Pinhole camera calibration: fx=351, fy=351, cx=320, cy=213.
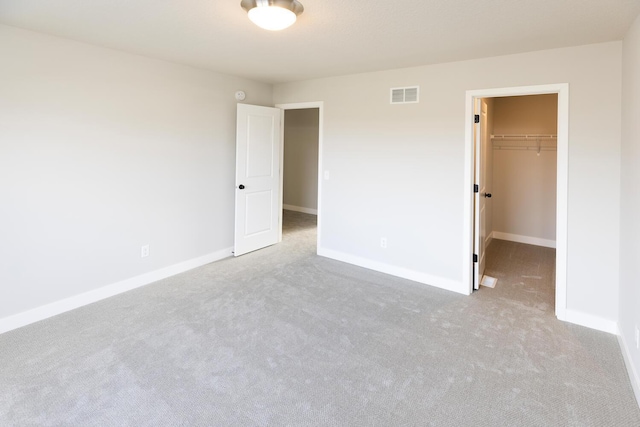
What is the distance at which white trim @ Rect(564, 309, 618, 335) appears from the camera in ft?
9.28

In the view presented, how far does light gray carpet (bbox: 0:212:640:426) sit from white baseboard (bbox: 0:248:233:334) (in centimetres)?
10

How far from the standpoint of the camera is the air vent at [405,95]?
3.76 m

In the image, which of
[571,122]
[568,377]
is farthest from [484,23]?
[568,377]

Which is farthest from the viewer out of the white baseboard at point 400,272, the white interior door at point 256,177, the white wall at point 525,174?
the white wall at point 525,174

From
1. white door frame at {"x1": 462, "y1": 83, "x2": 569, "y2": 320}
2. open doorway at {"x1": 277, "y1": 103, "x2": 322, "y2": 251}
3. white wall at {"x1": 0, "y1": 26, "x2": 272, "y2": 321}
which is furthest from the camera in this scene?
open doorway at {"x1": 277, "y1": 103, "x2": 322, "y2": 251}

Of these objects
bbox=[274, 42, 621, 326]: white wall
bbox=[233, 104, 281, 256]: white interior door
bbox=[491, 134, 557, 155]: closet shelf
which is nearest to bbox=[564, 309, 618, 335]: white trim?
bbox=[274, 42, 621, 326]: white wall

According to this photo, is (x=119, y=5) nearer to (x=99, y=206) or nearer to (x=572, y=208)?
(x=99, y=206)

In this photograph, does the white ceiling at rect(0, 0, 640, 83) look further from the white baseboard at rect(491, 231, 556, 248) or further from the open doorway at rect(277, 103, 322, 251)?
the open doorway at rect(277, 103, 322, 251)

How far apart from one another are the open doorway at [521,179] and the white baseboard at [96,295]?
3763 millimetres

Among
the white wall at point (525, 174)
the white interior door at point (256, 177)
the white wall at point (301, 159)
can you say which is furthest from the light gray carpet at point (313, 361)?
the white wall at point (301, 159)

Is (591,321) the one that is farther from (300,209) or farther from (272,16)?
(300,209)

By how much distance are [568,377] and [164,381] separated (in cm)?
253

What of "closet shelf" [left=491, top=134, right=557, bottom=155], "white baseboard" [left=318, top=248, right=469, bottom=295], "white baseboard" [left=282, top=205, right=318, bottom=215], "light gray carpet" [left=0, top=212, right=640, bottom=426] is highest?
"closet shelf" [left=491, top=134, right=557, bottom=155]

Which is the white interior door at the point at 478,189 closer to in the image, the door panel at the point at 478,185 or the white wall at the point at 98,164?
the door panel at the point at 478,185
